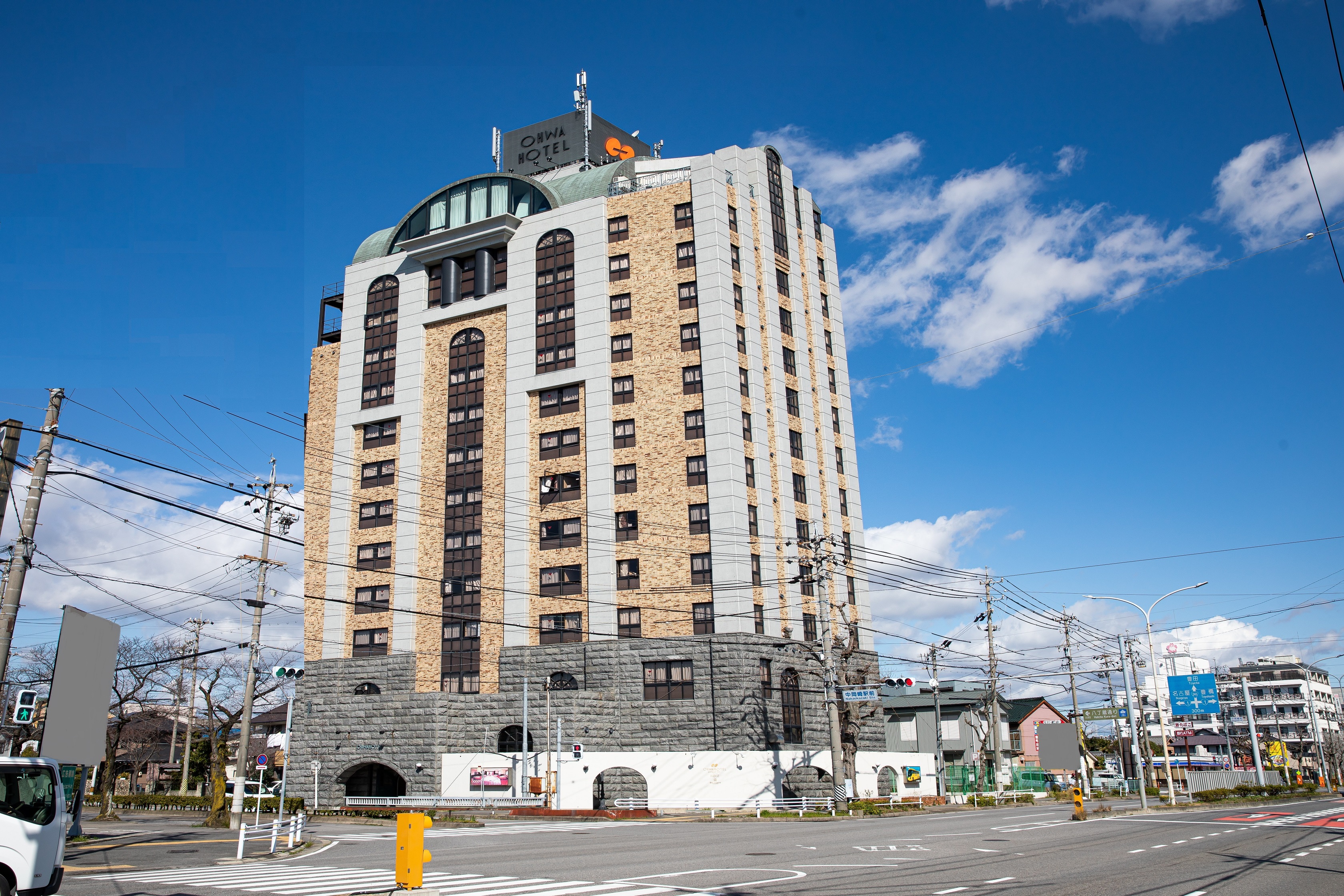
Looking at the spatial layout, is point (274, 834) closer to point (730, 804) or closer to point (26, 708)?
point (26, 708)

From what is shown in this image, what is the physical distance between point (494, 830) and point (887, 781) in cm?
3117

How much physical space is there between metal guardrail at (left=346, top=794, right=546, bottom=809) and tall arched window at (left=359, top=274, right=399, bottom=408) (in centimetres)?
2596

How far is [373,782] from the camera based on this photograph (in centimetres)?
5866

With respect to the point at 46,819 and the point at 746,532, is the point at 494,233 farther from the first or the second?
the point at 46,819

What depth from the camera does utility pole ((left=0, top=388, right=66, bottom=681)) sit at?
21.8m

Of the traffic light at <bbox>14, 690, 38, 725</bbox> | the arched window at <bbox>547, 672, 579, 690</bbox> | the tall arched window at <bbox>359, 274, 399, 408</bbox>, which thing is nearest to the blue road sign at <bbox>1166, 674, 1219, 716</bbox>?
the arched window at <bbox>547, 672, 579, 690</bbox>

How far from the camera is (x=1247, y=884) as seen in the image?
1658cm

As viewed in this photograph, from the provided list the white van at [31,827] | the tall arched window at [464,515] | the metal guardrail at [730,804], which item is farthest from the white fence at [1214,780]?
the white van at [31,827]

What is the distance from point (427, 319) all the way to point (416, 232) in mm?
7061

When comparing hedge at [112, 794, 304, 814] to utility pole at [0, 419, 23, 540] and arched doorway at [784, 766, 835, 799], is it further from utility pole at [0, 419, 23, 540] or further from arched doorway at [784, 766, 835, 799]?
utility pole at [0, 419, 23, 540]

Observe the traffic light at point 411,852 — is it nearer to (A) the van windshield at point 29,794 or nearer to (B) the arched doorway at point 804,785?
(A) the van windshield at point 29,794

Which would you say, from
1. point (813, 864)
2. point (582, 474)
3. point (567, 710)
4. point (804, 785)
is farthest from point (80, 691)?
point (804, 785)

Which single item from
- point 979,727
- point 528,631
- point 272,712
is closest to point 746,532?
point 528,631

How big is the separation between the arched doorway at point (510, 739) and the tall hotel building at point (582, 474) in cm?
12
